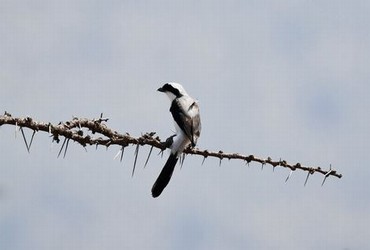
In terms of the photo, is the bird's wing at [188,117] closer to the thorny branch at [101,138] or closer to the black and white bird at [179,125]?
the black and white bird at [179,125]

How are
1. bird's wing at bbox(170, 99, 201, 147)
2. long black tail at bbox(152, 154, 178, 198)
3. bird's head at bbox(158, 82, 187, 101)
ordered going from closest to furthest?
long black tail at bbox(152, 154, 178, 198), bird's wing at bbox(170, 99, 201, 147), bird's head at bbox(158, 82, 187, 101)

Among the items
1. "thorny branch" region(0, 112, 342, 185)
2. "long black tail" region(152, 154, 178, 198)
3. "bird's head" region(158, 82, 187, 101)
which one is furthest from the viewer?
"bird's head" region(158, 82, 187, 101)

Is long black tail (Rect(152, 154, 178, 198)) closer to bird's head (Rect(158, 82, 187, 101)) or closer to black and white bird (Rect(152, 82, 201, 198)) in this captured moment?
black and white bird (Rect(152, 82, 201, 198))

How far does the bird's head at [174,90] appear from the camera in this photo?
9562 millimetres

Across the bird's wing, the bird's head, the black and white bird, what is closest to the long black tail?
Result: the black and white bird

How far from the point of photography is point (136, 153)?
4.98 metres

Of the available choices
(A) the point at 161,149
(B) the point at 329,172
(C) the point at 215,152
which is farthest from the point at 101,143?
(B) the point at 329,172

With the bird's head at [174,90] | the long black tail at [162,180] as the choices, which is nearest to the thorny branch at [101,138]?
the long black tail at [162,180]

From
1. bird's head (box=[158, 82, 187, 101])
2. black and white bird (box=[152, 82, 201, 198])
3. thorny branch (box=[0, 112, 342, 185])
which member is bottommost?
thorny branch (box=[0, 112, 342, 185])

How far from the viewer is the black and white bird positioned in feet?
24.4

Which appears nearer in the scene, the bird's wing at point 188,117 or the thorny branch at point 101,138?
the thorny branch at point 101,138

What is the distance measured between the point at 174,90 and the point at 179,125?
1256 mm

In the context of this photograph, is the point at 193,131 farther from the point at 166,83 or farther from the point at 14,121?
the point at 14,121

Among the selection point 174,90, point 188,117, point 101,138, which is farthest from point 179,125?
point 101,138
